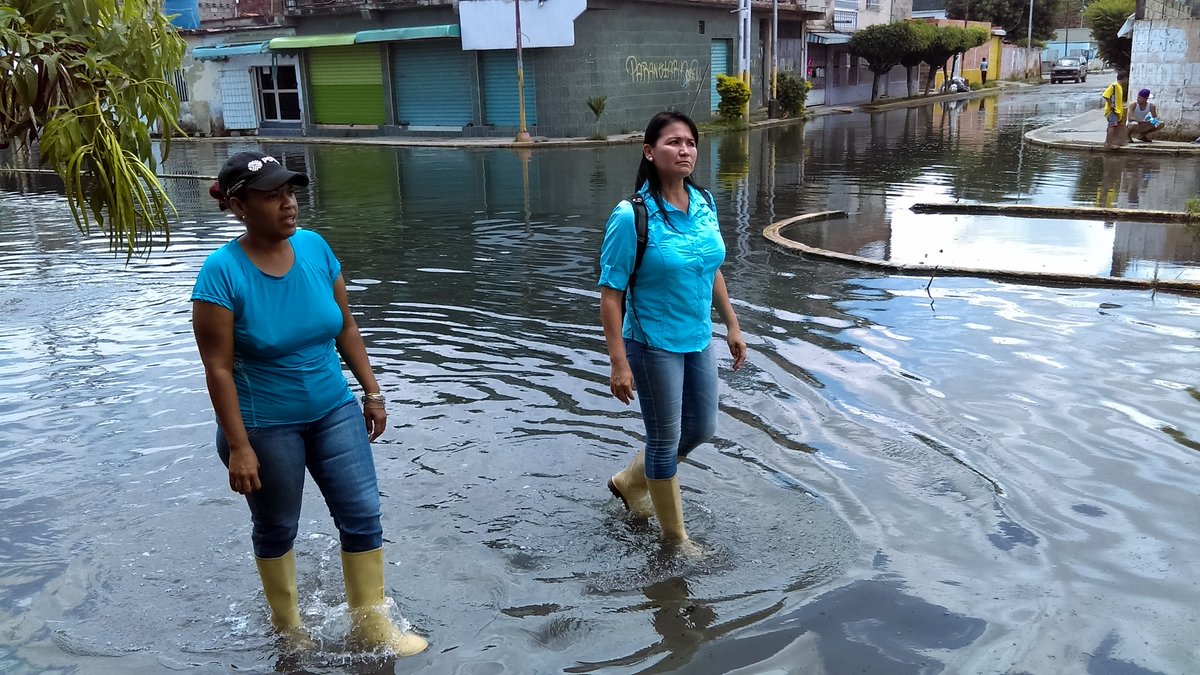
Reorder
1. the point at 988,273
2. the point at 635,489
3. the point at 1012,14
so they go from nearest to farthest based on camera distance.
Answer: the point at 635,489
the point at 988,273
the point at 1012,14

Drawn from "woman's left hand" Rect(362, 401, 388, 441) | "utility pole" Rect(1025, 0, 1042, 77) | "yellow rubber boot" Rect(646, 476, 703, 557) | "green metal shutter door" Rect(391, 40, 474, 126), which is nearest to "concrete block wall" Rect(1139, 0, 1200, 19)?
"green metal shutter door" Rect(391, 40, 474, 126)

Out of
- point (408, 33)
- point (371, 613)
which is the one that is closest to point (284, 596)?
point (371, 613)

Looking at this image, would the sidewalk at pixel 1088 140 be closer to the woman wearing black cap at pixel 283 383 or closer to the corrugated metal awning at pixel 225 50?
the woman wearing black cap at pixel 283 383

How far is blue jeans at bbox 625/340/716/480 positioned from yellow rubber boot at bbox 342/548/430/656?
115 centimetres

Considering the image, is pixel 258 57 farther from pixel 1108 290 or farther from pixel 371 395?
pixel 371 395

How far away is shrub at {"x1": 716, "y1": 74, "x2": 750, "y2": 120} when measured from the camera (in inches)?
1240

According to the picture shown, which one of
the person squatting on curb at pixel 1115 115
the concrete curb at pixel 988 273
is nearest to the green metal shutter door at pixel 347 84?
the person squatting on curb at pixel 1115 115

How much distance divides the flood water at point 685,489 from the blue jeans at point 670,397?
0.48m

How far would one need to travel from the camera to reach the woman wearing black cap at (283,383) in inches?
120

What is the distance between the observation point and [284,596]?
3514 millimetres

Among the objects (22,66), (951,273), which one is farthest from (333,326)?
(951,273)

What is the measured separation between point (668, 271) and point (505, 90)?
28.0m

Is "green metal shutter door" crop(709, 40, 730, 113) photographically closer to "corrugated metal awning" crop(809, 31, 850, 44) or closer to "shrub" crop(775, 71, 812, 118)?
"shrub" crop(775, 71, 812, 118)

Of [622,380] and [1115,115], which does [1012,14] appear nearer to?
[1115,115]
